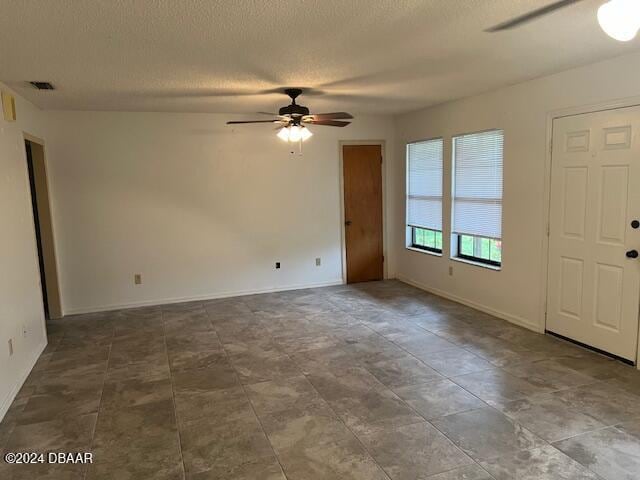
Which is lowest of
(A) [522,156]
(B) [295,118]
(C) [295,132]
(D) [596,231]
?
(D) [596,231]

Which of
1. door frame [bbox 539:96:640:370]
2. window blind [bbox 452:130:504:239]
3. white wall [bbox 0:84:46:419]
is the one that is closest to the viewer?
white wall [bbox 0:84:46:419]

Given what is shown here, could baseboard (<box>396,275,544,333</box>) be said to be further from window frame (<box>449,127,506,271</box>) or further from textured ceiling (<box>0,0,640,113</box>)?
textured ceiling (<box>0,0,640,113</box>)

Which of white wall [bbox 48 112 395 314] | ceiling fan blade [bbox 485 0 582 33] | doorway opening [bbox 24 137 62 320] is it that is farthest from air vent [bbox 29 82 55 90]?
ceiling fan blade [bbox 485 0 582 33]

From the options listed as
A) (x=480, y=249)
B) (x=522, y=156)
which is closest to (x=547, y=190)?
(x=522, y=156)

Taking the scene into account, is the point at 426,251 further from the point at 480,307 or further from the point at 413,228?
the point at 480,307

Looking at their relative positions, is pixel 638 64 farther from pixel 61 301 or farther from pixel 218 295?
pixel 61 301

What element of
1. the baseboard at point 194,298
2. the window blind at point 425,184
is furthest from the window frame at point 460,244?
the baseboard at point 194,298

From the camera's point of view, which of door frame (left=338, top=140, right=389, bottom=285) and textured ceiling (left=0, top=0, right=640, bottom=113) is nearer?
textured ceiling (left=0, top=0, right=640, bottom=113)

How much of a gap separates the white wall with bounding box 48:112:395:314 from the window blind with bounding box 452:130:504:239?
1.60m

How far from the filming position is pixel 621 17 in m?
1.76

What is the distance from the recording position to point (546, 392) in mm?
3176

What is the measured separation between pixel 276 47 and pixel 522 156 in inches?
108

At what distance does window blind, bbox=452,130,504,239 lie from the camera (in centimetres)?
483

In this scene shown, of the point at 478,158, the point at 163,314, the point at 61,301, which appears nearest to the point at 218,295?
the point at 163,314
